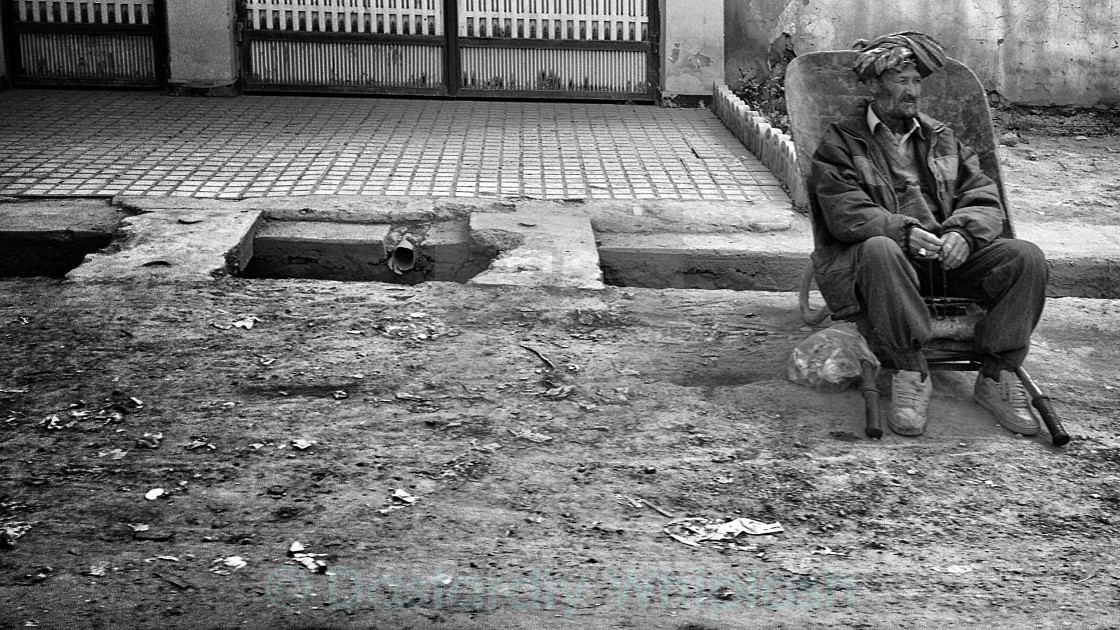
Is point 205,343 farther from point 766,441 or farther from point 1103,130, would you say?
point 1103,130

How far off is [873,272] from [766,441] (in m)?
0.75

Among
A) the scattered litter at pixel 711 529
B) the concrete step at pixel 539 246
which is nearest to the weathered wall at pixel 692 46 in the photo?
the concrete step at pixel 539 246

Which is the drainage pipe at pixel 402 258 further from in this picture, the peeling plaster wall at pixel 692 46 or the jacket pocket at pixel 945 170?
the peeling plaster wall at pixel 692 46

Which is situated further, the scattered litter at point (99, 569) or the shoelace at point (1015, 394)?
the shoelace at point (1015, 394)

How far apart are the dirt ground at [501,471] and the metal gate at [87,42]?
5.79 metres

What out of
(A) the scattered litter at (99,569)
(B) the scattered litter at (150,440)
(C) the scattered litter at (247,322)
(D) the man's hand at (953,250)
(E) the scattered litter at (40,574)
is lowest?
(A) the scattered litter at (99,569)

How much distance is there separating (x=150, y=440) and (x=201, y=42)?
24.4ft

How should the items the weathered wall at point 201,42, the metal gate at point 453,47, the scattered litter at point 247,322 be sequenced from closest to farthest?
1. the scattered litter at point 247,322
2. the weathered wall at point 201,42
3. the metal gate at point 453,47

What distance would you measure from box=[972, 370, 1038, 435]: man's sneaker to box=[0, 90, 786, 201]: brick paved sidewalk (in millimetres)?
3153

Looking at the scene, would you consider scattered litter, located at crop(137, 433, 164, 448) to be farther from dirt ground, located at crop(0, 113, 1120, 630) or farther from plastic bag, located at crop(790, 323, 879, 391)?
plastic bag, located at crop(790, 323, 879, 391)

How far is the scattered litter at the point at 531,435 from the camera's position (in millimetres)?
4023

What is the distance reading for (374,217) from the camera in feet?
21.8

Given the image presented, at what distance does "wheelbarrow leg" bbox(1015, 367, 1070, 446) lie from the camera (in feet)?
13.3

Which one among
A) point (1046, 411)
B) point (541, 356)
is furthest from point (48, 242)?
point (1046, 411)
